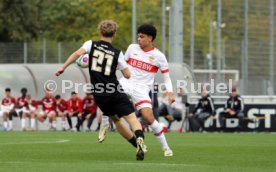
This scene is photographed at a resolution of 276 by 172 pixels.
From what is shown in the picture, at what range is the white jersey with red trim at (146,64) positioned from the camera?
15727 mm

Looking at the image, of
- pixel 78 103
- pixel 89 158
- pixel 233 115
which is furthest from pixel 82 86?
pixel 89 158

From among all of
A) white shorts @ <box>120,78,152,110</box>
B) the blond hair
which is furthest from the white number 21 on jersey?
white shorts @ <box>120,78,152,110</box>

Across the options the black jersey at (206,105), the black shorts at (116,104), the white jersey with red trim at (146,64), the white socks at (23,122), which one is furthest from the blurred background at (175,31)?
the black shorts at (116,104)

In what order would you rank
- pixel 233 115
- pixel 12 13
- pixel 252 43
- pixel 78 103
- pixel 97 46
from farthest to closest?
pixel 12 13
pixel 252 43
pixel 78 103
pixel 233 115
pixel 97 46

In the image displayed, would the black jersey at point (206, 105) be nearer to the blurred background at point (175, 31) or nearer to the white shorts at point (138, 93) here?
the blurred background at point (175, 31)

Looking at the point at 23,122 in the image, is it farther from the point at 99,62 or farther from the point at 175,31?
the point at 99,62

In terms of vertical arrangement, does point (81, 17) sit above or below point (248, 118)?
above

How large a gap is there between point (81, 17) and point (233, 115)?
33.7m

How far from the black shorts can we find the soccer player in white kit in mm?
996

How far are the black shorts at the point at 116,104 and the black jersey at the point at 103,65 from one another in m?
0.09

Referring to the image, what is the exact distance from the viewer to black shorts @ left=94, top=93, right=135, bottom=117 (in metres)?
14.3

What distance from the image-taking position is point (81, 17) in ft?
210

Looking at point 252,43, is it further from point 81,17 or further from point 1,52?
→ point 81,17

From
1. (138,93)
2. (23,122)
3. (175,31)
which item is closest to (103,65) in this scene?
(138,93)
